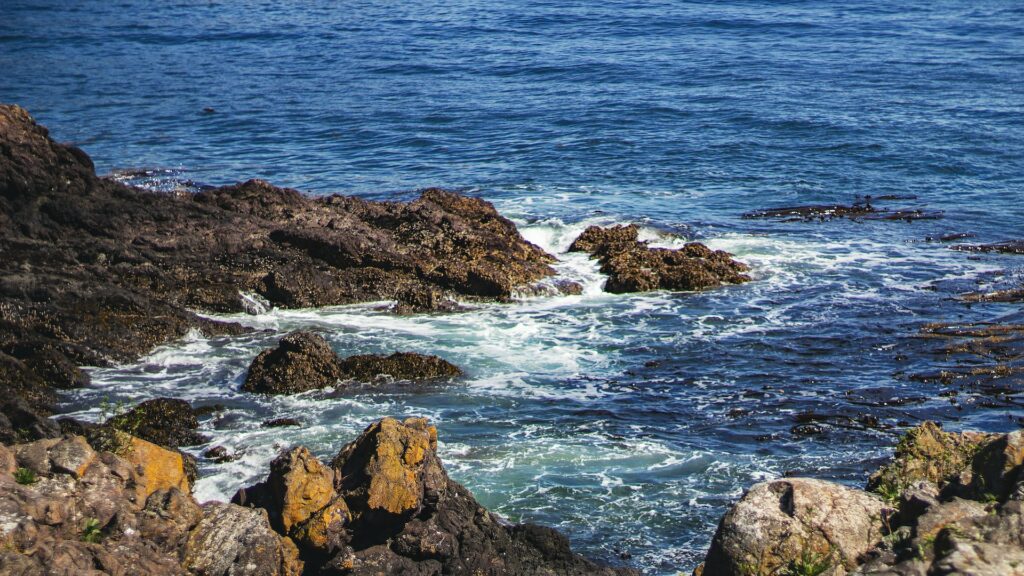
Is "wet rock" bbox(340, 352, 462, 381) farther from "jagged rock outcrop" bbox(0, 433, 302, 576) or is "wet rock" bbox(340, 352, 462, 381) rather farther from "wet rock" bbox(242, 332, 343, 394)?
"jagged rock outcrop" bbox(0, 433, 302, 576)

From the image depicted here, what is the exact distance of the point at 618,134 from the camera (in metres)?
38.3

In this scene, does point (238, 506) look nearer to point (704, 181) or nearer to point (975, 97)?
point (704, 181)

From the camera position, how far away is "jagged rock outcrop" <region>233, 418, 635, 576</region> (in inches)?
436

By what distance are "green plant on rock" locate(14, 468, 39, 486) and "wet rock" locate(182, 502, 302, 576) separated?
167cm

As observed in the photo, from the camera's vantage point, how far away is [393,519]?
11.4m

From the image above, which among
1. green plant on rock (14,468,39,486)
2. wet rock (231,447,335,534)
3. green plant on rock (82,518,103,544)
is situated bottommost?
wet rock (231,447,335,534)

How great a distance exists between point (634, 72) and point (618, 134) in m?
10.9

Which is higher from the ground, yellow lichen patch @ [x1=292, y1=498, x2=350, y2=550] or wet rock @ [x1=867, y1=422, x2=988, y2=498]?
wet rock @ [x1=867, y1=422, x2=988, y2=498]

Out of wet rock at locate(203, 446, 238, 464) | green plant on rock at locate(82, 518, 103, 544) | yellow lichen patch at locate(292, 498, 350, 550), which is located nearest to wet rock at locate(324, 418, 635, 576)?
yellow lichen patch at locate(292, 498, 350, 550)

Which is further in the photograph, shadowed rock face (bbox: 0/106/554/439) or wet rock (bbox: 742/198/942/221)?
wet rock (bbox: 742/198/942/221)

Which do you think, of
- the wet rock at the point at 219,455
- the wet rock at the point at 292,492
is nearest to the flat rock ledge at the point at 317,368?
the wet rock at the point at 219,455

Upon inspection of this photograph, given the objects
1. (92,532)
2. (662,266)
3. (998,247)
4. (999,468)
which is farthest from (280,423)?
(998,247)

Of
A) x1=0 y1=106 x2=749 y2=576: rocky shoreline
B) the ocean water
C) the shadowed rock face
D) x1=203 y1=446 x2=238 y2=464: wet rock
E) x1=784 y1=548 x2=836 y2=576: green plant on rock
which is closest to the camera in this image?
x1=784 y1=548 x2=836 y2=576: green plant on rock

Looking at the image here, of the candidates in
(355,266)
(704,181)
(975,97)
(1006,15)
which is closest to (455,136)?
(704,181)
